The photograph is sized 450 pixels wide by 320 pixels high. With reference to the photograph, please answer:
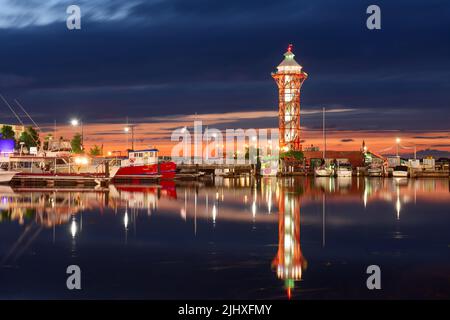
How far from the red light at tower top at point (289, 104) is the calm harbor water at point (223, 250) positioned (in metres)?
109

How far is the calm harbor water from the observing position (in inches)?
784

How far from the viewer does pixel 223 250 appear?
27.4 metres

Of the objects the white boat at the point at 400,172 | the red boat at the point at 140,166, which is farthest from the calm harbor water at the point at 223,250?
the white boat at the point at 400,172

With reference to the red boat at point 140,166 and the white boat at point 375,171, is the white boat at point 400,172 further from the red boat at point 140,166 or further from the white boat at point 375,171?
the red boat at point 140,166

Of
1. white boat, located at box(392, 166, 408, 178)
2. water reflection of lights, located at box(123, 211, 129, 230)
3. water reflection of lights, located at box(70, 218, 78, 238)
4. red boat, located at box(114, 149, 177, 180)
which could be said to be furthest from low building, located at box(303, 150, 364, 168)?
water reflection of lights, located at box(70, 218, 78, 238)

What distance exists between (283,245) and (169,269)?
697cm

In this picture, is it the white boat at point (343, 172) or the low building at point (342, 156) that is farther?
the low building at point (342, 156)

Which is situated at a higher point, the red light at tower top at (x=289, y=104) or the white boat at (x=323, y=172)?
the red light at tower top at (x=289, y=104)

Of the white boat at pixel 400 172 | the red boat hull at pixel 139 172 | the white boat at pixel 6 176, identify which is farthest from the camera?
the white boat at pixel 400 172

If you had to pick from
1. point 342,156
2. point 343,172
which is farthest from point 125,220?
point 342,156

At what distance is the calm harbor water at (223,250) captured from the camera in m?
19.9

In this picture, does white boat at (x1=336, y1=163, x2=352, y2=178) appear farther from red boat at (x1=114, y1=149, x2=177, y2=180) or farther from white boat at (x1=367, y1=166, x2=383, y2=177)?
red boat at (x1=114, y1=149, x2=177, y2=180)
